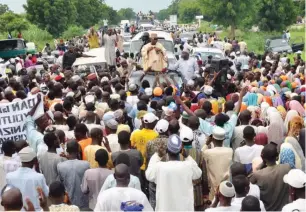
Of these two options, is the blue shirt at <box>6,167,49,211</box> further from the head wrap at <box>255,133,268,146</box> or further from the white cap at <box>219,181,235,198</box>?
the head wrap at <box>255,133,268,146</box>

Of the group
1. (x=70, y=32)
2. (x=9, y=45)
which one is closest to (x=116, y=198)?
(x=9, y=45)

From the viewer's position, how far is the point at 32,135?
299 inches

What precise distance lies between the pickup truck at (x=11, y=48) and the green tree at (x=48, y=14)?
27772 millimetres

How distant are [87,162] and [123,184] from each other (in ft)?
3.86

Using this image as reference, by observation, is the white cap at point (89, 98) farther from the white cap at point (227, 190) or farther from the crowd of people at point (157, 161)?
the white cap at point (227, 190)

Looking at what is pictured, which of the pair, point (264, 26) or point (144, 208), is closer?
point (144, 208)

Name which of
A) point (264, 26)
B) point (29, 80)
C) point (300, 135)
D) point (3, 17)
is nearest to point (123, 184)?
point (300, 135)

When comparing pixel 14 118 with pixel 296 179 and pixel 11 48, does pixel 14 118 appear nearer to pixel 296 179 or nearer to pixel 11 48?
pixel 296 179

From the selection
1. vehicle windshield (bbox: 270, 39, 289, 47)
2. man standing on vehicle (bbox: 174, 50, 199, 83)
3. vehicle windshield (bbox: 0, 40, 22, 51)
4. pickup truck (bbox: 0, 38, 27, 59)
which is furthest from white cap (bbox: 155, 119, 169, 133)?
vehicle windshield (bbox: 270, 39, 289, 47)

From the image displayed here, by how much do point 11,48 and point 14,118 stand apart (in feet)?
66.5

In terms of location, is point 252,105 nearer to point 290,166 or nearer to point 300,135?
point 300,135

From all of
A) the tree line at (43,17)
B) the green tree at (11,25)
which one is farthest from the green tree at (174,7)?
the green tree at (11,25)

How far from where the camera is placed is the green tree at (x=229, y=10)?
46625 mm

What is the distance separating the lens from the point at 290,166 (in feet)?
21.7
